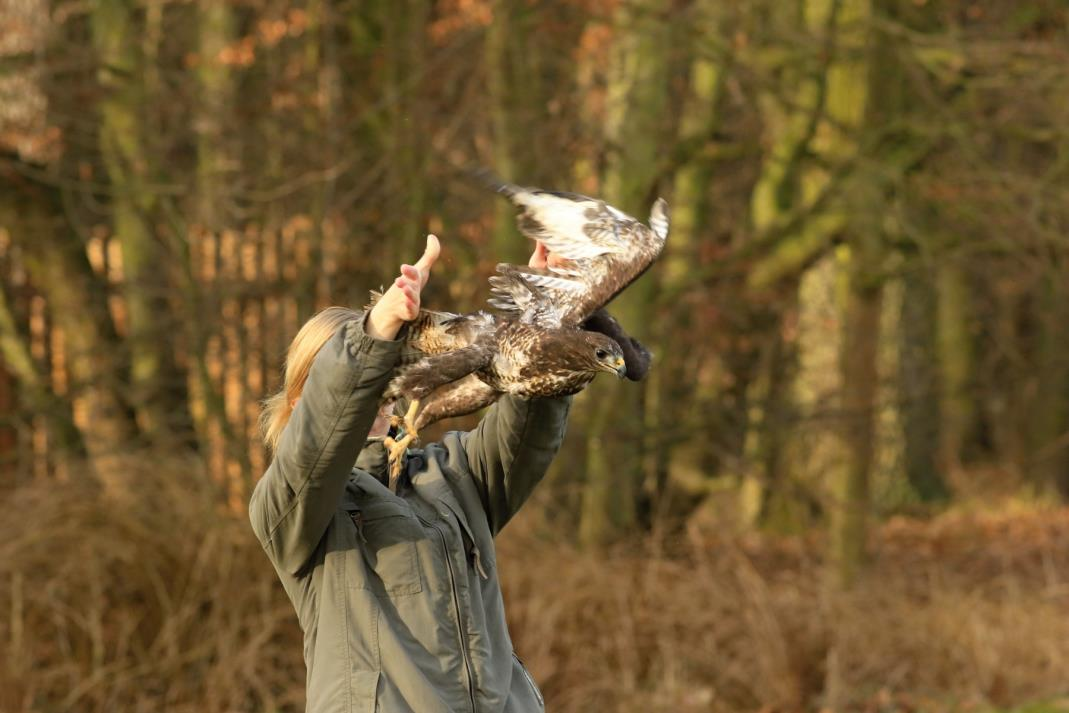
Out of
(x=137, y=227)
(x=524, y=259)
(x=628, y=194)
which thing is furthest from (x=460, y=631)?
(x=137, y=227)

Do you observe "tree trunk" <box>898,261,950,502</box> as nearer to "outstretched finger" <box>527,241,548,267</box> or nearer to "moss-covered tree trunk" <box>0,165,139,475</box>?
"moss-covered tree trunk" <box>0,165,139,475</box>

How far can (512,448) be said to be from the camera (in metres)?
3.10

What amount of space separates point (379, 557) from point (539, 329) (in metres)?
0.62

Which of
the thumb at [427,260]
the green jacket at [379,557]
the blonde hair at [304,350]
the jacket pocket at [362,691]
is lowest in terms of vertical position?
the jacket pocket at [362,691]

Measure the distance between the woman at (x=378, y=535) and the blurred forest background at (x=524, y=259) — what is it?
3.32 meters

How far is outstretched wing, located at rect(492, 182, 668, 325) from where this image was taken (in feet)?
8.90

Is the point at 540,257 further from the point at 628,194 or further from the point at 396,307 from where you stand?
the point at 628,194

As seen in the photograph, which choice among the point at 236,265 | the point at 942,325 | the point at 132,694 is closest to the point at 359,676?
the point at 132,694

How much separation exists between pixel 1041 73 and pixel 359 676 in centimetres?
607

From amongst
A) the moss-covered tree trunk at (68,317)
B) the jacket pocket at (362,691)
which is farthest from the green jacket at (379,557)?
the moss-covered tree trunk at (68,317)

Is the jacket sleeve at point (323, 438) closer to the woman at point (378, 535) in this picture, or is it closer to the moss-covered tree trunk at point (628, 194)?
the woman at point (378, 535)

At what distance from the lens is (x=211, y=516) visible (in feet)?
20.7

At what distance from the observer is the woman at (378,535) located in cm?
257

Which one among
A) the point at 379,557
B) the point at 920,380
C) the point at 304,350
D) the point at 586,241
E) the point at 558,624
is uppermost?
the point at 586,241
